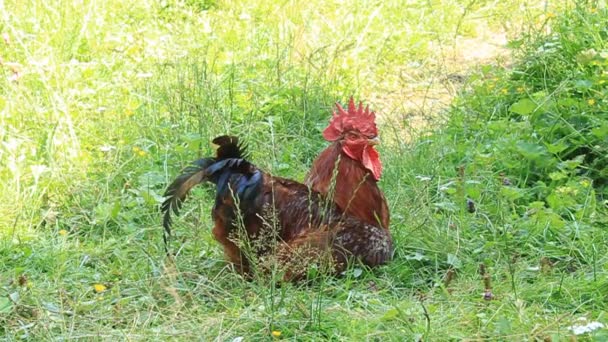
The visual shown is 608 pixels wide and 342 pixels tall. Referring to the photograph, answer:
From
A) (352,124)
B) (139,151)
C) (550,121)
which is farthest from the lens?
(139,151)

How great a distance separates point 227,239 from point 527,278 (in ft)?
4.20

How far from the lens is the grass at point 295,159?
3.69 metres

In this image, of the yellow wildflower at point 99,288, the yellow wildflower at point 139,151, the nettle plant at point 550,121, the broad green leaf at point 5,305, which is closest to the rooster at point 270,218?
the yellow wildflower at point 99,288

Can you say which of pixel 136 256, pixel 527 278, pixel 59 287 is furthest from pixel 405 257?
pixel 59 287

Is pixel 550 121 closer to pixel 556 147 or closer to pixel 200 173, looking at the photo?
pixel 556 147

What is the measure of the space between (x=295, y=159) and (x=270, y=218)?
1544 millimetres

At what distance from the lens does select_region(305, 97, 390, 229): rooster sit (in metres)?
4.20

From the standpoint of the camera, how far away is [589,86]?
204 inches

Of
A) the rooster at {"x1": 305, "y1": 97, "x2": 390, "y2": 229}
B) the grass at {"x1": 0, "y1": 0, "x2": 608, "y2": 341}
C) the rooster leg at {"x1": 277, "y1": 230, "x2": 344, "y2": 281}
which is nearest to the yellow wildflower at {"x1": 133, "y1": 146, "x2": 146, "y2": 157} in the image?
the grass at {"x1": 0, "y1": 0, "x2": 608, "y2": 341}

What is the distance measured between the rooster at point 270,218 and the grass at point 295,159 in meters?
0.10

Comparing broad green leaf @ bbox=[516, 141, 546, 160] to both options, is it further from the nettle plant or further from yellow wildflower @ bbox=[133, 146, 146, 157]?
yellow wildflower @ bbox=[133, 146, 146, 157]

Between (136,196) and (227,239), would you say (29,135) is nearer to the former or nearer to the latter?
(136,196)

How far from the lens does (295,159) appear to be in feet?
17.7

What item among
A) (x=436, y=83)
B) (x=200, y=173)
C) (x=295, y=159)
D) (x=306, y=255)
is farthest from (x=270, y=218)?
(x=436, y=83)
